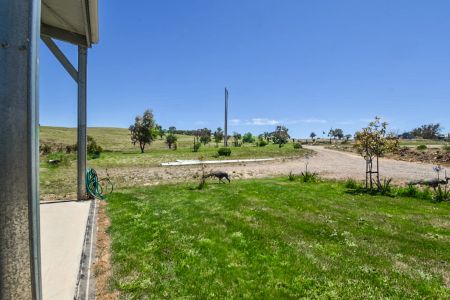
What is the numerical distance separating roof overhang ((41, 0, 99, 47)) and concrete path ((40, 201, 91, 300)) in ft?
17.7

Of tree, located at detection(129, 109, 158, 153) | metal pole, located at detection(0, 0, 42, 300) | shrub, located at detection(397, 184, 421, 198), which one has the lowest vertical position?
shrub, located at detection(397, 184, 421, 198)

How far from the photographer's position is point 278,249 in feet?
23.0

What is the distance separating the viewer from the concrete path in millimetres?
5176

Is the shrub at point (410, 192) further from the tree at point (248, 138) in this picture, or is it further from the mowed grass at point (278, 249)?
the tree at point (248, 138)

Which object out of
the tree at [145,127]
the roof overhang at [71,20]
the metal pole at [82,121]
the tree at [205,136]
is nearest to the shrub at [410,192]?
the metal pole at [82,121]

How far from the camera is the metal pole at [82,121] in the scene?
11.5 meters

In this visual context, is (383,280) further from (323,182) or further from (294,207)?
(323,182)

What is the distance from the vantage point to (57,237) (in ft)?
25.0

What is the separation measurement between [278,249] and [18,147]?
586cm

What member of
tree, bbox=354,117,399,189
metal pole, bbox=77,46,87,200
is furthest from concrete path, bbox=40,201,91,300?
tree, bbox=354,117,399,189

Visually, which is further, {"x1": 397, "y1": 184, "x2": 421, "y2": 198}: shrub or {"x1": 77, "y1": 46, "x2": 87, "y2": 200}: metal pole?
{"x1": 397, "y1": 184, "x2": 421, "y2": 198}: shrub

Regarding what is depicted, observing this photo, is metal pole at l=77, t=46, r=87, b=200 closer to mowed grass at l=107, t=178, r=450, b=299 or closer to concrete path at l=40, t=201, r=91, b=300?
concrete path at l=40, t=201, r=91, b=300

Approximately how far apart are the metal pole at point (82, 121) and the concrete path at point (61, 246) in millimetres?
1011

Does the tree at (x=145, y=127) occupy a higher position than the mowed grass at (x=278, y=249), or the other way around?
the tree at (x=145, y=127)
